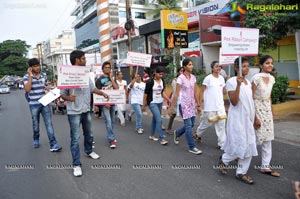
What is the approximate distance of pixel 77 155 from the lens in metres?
4.20

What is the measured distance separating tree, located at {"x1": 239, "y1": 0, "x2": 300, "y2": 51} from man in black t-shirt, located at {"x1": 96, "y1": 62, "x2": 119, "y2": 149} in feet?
19.1

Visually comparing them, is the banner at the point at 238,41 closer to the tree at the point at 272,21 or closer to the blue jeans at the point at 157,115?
the blue jeans at the point at 157,115

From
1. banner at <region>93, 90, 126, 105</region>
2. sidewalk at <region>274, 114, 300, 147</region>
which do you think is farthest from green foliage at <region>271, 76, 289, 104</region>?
banner at <region>93, 90, 126, 105</region>

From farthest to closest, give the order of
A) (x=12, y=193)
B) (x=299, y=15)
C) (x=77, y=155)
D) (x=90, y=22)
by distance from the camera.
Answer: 1. (x=90, y=22)
2. (x=299, y=15)
3. (x=77, y=155)
4. (x=12, y=193)

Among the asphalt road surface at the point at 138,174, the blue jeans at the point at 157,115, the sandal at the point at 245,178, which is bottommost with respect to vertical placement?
the asphalt road surface at the point at 138,174

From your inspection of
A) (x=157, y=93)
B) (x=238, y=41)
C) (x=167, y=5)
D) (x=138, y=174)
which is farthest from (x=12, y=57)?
(x=238, y=41)

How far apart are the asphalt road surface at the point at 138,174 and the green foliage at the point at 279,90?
3.59m

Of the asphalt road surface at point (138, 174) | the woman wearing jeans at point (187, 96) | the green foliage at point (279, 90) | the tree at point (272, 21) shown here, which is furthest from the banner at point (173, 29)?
the woman wearing jeans at point (187, 96)

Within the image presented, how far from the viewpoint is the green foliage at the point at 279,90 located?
8711 millimetres

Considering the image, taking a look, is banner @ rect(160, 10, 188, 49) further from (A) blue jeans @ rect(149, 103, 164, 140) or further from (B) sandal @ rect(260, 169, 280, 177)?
(B) sandal @ rect(260, 169, 280, 177)

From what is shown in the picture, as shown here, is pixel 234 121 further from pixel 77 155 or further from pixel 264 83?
pixel 77 155

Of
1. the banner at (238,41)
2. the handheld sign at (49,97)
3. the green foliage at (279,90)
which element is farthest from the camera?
the green foliage at (279,90)

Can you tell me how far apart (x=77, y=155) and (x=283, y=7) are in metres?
7.91

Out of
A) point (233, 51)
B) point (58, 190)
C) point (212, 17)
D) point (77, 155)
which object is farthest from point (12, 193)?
point (212, 17)
